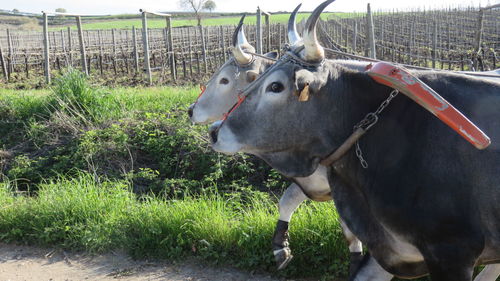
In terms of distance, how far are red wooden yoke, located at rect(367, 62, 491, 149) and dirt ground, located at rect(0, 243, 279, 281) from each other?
2446mm

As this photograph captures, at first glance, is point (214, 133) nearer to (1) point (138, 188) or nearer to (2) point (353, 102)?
(2) point (353, 102)

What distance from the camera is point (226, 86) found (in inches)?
212

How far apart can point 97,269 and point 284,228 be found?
175 cm

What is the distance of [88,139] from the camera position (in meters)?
8.16

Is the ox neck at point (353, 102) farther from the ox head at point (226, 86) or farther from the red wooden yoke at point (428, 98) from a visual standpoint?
the ox head at point (226, 86)

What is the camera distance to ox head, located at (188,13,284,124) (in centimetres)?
530

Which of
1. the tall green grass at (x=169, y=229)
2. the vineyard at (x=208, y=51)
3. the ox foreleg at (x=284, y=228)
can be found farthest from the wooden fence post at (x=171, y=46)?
the ox foreleg at (x=284, y=228)

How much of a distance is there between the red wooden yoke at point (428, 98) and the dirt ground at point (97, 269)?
8.03 feet

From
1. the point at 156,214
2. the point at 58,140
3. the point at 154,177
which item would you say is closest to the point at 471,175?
the point at 156,214

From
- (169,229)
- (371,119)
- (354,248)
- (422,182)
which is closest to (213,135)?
(371,119)

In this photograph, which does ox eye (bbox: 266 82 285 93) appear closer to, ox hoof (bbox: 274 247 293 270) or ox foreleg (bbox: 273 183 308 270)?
ox foreleg (bbox: 273 183 308 270)

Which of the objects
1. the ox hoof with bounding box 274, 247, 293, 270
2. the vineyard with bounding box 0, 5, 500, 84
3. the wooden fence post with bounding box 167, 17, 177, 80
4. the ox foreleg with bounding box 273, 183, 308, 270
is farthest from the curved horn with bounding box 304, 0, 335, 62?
the vineyard with bounding box 0, 5, 500, 84

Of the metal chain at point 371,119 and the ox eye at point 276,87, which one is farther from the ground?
the ox eye at point 276,87

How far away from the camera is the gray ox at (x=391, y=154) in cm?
258
